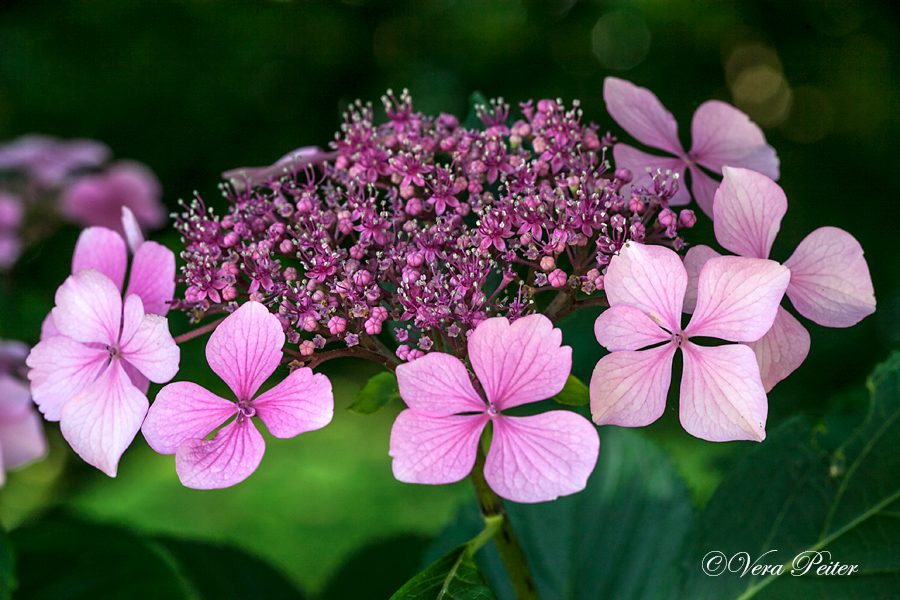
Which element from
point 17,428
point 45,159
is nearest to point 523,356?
point 17,428

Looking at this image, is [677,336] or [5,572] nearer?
[677,336]

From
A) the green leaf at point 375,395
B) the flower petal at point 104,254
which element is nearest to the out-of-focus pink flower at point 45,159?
the flower petal at point 104,254

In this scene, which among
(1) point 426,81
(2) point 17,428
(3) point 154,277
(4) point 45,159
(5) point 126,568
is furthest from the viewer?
(1) point 426,81

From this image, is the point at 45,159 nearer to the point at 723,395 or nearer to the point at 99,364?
the point at 99,364

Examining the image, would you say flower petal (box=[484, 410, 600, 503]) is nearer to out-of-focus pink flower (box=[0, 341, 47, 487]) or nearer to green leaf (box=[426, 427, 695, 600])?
green leaf (box=[426, 427, 695, 600])

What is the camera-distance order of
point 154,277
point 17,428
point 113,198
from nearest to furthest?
point 154,277 → point 17,428 → point 113,198

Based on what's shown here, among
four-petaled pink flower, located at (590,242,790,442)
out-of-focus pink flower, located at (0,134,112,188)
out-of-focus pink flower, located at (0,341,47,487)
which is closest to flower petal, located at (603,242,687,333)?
four-petaled pink flower, located at (590,242,790,442)

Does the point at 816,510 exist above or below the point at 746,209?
below
